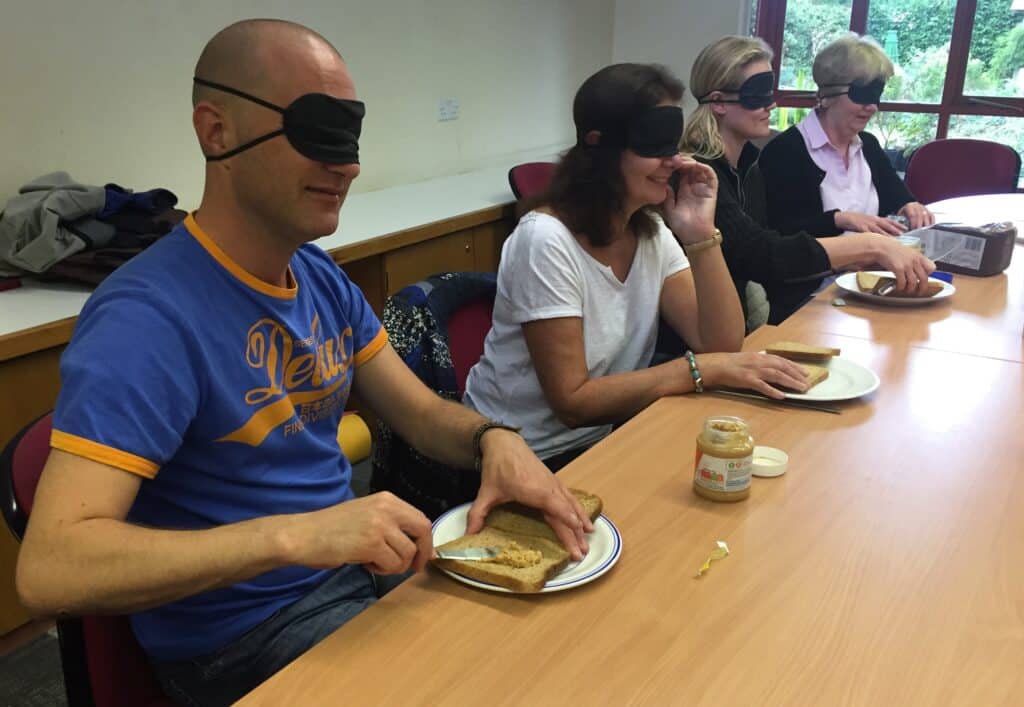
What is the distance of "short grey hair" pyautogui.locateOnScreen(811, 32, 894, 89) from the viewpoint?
297 cm

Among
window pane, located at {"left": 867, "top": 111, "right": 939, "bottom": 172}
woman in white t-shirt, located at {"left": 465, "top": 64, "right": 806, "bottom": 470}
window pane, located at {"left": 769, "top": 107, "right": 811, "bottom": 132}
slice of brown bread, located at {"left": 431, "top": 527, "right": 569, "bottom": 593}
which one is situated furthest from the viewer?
window pane, located at {"left": 769, "top": 107, "right": 811, "bottom": 132}

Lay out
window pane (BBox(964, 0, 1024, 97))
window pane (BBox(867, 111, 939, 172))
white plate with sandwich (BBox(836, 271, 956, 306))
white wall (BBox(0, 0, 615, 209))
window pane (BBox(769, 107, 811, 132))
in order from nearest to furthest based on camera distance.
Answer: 1. white plate with sandwich (BBox(836, 271, 956, 306))
2. white wall (BBox(0, 0, 615, 209))
3. window pane (BBox(964, 0, 1024, 97))
4. window pane (BBox(867, 111, 939, 172))
5. window pane (BBox(769, 107, 811, 132))

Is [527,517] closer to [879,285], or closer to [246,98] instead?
[246,98]

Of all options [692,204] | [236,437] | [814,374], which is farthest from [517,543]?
[692,204]

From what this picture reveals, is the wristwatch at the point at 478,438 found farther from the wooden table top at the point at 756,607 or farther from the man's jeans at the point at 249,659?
the man's jeans at the point at 249,659

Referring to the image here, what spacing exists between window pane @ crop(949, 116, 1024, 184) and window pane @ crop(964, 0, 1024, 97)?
146mm

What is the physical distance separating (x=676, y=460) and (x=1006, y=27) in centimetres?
472

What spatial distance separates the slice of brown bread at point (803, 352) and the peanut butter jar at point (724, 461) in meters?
0.54

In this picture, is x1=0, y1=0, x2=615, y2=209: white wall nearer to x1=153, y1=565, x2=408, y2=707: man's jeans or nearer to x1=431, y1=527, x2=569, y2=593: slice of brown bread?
x1=153, y1=565, x2=408, y2=707: man's jeans

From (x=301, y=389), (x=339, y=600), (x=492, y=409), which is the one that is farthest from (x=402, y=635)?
(x=492, y=409)

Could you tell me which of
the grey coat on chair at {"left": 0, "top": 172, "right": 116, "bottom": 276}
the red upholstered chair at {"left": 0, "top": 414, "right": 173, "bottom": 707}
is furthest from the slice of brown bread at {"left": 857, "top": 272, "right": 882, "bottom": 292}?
the grey coat on chair at {"left": 0, "top": 172, "right": 116, "bottom": 276}

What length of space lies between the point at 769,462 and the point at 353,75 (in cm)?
270

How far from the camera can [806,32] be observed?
17.6 ft

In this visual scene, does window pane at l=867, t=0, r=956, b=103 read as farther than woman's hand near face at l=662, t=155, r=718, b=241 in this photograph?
Yes
